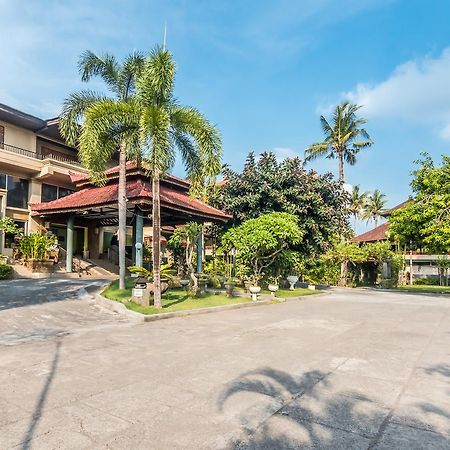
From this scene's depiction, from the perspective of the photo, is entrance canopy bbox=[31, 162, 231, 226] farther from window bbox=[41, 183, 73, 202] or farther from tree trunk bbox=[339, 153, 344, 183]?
tree trunk bbox=[339, 153, 344, 183]

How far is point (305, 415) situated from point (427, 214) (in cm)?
2095

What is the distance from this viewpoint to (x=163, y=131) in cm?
1231

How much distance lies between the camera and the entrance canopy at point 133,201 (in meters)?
19.7

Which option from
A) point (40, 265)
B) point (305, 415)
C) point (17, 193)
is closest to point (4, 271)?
point (40, 265)

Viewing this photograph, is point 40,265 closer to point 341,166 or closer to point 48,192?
point 48,192

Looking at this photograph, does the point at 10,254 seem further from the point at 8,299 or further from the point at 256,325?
the point at 256,325

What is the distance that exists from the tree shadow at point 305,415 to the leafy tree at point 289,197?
17.9 m

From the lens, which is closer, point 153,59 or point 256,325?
point 256,325

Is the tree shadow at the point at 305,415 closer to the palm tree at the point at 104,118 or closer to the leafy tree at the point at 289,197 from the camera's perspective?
the palm tree at the point at 104,118

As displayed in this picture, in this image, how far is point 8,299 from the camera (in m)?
13.6

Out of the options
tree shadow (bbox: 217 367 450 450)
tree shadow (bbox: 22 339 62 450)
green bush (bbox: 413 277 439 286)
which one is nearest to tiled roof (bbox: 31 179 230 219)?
tree shadow (bbox: 22 339 62 450)

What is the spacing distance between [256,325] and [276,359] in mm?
4101

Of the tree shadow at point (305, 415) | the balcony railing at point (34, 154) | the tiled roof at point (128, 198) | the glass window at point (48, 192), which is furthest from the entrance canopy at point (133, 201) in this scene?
the tree shadow at point (305, 415)

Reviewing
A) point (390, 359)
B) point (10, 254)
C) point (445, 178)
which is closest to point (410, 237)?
point (445, 178)
